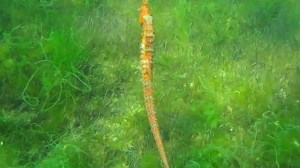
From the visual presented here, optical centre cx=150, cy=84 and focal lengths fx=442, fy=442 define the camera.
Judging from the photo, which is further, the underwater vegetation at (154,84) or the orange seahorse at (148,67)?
the underwater vegetation at (154,84)

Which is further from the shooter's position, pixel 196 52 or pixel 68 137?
pixel 196 52

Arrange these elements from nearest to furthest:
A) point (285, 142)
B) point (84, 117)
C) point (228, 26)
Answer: point (285, 142) → point (84, 117) → point (228, 26)

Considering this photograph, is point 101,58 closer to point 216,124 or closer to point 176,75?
point 176,75

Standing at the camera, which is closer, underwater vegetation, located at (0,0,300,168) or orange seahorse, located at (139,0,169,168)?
orange seahorse, located at (139,0,169,168)

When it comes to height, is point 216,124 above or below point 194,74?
below

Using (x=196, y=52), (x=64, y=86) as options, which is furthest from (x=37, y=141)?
(x=196, y=52)

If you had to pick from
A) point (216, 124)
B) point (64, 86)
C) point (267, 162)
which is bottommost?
point (267, 162)
